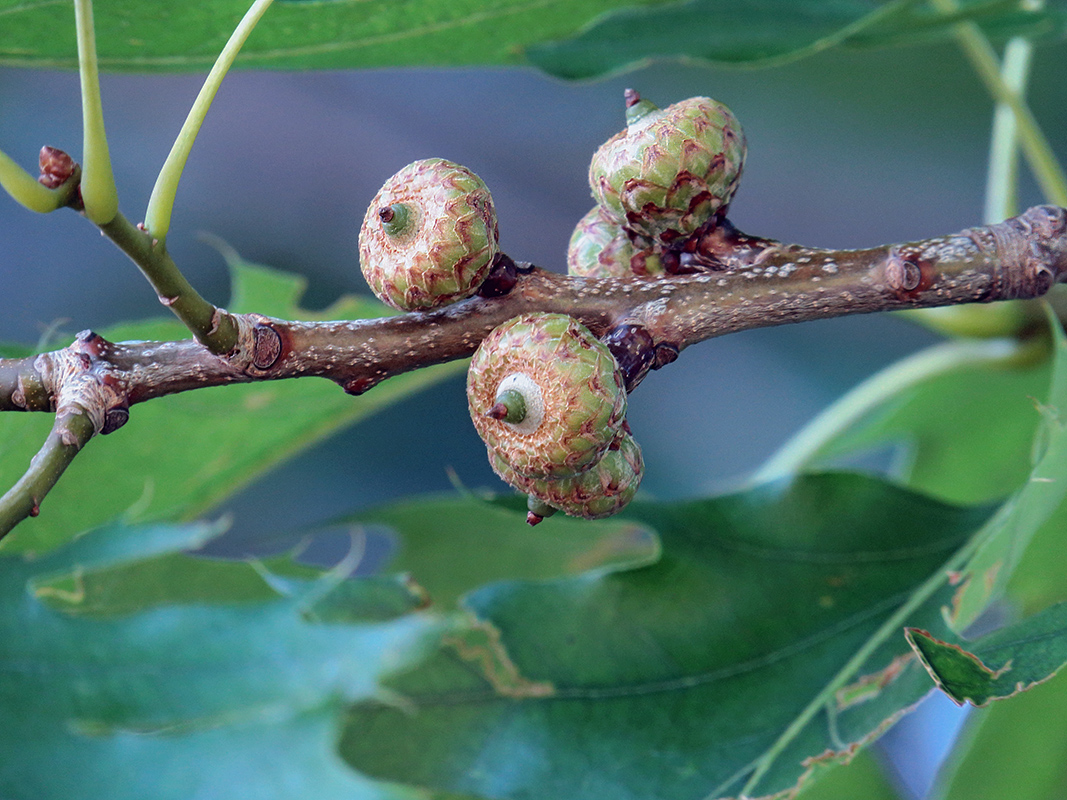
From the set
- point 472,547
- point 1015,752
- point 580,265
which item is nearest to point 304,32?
point 580,265

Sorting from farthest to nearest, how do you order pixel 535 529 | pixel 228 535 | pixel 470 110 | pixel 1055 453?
1. pixel 470 110
2. pixel 228 535
3. pixel 535 529
4. pixel 1055 453

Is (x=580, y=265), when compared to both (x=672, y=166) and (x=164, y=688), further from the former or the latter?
(x=164, y=688)

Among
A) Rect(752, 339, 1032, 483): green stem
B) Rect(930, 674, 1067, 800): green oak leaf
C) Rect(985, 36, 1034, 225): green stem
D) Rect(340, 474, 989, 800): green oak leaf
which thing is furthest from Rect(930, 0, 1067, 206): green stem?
Rect(930, 674, 1067, 800): green oak leaf

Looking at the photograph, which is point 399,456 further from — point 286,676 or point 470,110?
point 286,676

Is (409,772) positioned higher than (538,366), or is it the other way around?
(538,366)

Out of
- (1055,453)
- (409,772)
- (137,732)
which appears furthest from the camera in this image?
(137,732)

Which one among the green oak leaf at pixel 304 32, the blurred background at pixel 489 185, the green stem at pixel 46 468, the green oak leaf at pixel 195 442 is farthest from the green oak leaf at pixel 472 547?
the blurred background at pixel 489 185

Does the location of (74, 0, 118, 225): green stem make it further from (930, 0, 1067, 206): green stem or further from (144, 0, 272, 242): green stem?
(930, 0, 1067, 206): green stem

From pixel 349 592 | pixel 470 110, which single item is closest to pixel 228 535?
pixel 470 110

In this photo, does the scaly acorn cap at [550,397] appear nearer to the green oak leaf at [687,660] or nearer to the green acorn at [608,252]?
the green acorn at [608,252]
